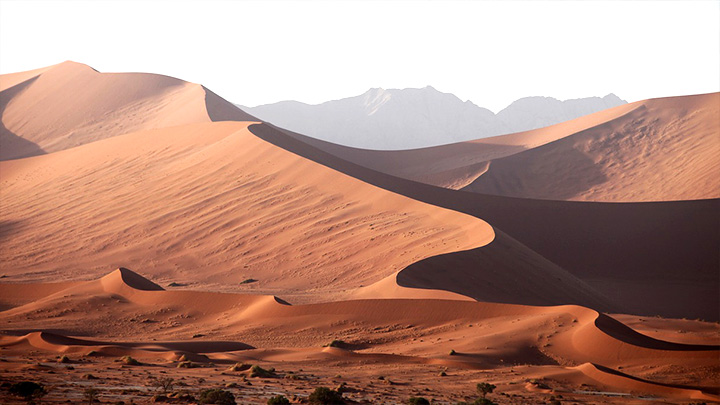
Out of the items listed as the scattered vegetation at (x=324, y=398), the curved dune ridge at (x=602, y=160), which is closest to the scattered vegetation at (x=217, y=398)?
the scattered vegetation at (x=324, y=398)

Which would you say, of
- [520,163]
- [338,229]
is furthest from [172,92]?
[338,229]

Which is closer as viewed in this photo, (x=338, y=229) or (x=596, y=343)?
(x=596, y=343)

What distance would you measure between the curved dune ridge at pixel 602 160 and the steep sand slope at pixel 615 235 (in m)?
16.0

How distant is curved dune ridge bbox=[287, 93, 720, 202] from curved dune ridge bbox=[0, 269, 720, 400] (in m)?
48.0

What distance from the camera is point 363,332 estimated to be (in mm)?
22062

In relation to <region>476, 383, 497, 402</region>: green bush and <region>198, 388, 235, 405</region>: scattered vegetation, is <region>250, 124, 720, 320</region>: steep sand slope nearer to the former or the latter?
<region>476, 383, 497, 402</region>: green bush

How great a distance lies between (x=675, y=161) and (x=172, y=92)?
5709 cm

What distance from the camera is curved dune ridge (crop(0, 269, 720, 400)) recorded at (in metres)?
18.4

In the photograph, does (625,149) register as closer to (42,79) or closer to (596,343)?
(596,343)

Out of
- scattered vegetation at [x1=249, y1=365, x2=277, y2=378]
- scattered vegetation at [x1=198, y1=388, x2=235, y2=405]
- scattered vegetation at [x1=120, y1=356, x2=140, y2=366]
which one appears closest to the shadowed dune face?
scattered vegetation at [x1=120, y1=356, x2=140, y2=366]

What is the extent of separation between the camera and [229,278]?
3428 centimetres

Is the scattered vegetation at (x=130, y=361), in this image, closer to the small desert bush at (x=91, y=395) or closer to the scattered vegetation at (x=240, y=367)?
Answer: the scattered vegetation at (x=240, y=367)

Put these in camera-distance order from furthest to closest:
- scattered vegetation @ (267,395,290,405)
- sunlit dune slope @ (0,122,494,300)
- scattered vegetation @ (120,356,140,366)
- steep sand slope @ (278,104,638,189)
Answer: steep sand slope @ (278,104,638,189), sunlit dune slope @ (0,122,494,300), scattered vegetation @ (120,356,140,366), scattered vegetation @ (267,395,290,405)

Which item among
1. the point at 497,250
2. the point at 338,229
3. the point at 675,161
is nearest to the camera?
the point at 497,250
